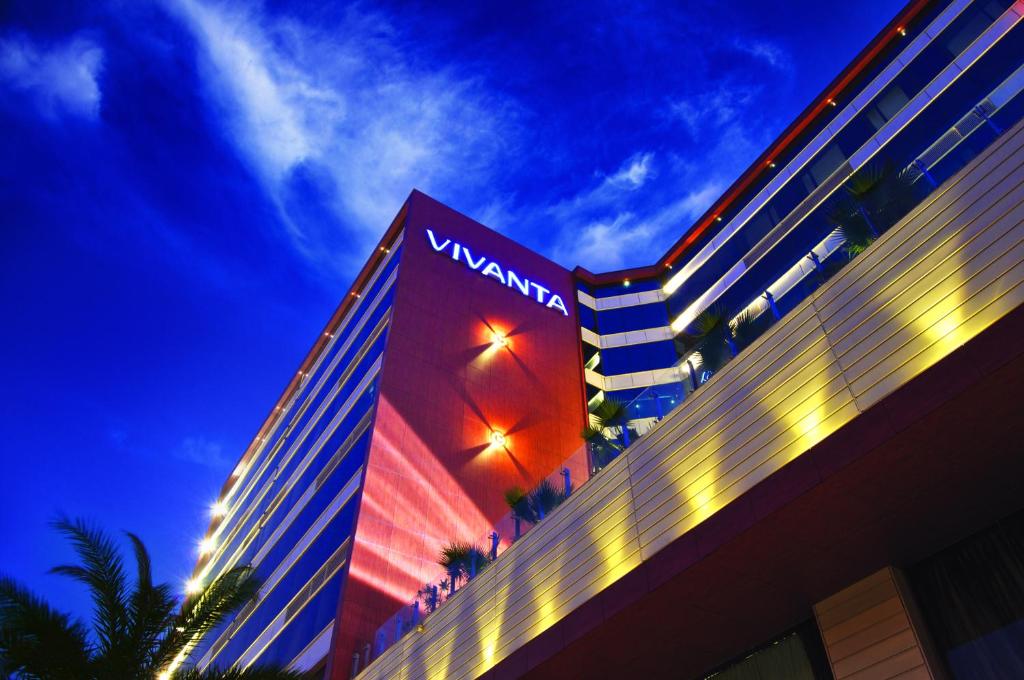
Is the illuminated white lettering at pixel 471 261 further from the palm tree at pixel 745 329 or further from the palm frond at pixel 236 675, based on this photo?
the palm tree at pixel 745 329

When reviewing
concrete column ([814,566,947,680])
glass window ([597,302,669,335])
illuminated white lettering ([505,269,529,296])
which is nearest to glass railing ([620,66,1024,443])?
concrete column ([814,566,947,680])

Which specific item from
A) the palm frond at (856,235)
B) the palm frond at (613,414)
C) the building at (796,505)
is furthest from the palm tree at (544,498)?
the palm frond at (856,235)

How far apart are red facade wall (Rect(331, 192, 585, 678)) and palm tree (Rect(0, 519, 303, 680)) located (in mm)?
5434

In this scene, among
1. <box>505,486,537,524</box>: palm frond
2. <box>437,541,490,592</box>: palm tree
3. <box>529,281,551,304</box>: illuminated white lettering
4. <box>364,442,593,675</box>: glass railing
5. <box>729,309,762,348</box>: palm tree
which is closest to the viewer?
<box>729,309,762,348</box>: palm tree

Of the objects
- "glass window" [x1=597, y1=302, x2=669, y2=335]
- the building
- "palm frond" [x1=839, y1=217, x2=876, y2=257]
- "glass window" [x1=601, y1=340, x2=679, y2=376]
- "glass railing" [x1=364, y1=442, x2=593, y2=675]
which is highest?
"glass window" [x1=597, y1=302, x2=669, y2=335]

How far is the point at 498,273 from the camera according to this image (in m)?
38.0

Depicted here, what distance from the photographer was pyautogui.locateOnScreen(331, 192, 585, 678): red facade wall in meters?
25.8

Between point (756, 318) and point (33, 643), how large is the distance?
49.6 ft

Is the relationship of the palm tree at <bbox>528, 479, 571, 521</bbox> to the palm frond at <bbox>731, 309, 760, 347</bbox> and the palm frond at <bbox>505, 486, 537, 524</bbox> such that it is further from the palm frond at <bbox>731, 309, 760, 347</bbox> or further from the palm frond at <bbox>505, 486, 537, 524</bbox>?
the palm frond at <bbox>731, 309, 760, 347</bbox>

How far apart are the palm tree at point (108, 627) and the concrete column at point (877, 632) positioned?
11560mm

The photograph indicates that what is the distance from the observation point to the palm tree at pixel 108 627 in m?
16.2

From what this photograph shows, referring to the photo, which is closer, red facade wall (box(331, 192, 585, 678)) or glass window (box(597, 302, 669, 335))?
red facade wall (box(331, 192, 585, 678))

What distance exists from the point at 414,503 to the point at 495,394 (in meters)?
6.79

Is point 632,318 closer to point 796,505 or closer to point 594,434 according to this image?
point 594,434
